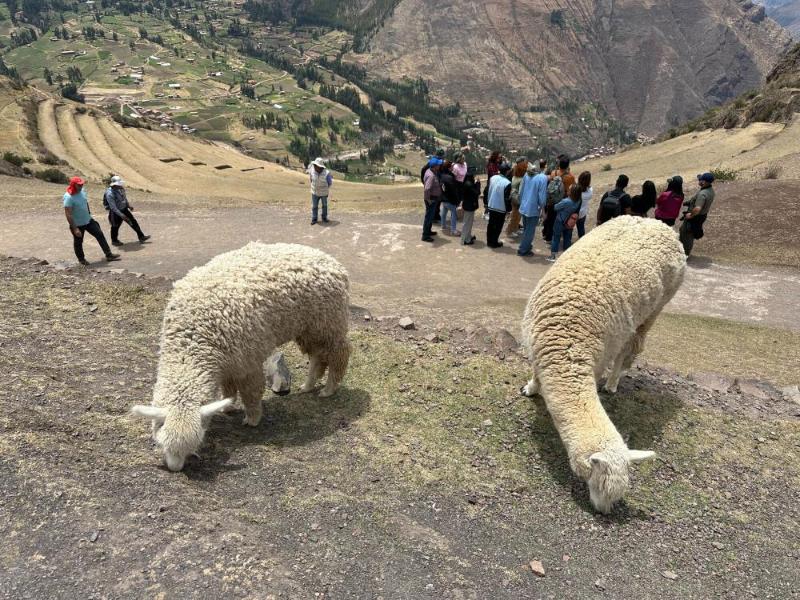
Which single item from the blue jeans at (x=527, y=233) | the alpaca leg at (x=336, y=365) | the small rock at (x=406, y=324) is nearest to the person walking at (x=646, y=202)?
the blue jeans at (x=527, y=233)

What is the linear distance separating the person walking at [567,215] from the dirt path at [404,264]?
907 millimetres

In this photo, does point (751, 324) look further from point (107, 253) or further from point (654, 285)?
point (107, 253)

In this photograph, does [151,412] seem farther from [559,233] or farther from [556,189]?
[556,189]

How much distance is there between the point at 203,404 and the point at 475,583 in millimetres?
3421

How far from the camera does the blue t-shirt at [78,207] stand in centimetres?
1193

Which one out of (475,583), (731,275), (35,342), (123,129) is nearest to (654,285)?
(475,583)

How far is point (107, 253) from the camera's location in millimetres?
13117

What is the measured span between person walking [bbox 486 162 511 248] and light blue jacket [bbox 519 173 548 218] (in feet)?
1.80

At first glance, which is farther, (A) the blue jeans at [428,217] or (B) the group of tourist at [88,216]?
(A) the blue jeans at [428,217]

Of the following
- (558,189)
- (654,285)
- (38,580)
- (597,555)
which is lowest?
(597,555)

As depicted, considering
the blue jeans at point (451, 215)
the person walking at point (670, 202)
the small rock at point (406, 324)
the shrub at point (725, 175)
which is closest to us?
the small rock at point (406, 324)

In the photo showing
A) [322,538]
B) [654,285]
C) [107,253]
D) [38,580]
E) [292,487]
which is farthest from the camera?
[107,253]

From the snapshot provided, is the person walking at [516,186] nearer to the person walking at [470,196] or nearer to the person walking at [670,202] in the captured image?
the person walking at [470,196]

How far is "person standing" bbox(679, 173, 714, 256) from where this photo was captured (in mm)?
12625
